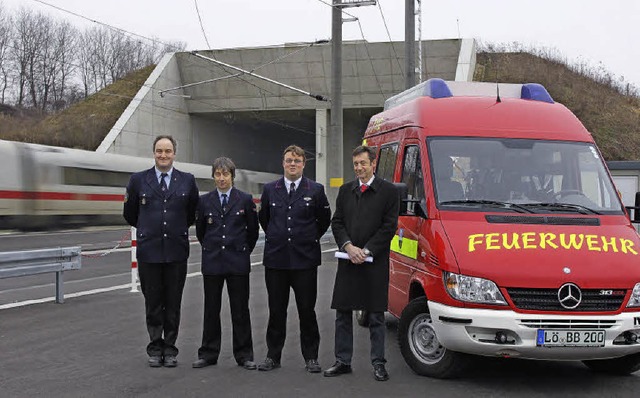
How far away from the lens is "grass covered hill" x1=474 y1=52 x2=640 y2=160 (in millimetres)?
35562

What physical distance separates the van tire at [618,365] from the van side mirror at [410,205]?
201 centimetres

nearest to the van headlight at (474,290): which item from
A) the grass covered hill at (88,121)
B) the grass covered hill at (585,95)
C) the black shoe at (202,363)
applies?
the black shoe at (202,363)

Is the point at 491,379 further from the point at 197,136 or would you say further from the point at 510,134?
the point at 197,136

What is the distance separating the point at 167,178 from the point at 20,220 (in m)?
23.2

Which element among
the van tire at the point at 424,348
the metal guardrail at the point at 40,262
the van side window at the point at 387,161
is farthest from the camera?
the metal guardrail at the point at 40,262

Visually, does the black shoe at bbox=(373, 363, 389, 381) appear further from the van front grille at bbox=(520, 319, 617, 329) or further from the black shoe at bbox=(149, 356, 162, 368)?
the black shoe at bbox=(149, 356, 162, 368)

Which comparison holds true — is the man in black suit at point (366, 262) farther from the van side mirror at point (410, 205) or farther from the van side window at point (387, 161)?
the van side window at point (387, 161)

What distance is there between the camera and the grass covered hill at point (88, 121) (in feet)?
140

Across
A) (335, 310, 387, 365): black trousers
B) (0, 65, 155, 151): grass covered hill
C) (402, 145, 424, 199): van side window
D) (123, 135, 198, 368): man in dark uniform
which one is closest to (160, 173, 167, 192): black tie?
(123, 135, 198, 368): man in dark uniform

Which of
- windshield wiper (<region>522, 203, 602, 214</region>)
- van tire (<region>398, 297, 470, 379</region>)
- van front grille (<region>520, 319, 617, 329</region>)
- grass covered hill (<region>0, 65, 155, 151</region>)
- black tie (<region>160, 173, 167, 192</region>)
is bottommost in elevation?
van tire (<region>398, 297, 470, 379</region>)

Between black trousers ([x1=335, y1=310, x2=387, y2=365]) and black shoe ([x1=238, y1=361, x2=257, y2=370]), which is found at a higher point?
black trousers ([x1=335, y1=310, x2=387, y2=365])

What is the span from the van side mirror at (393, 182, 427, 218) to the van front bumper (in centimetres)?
109

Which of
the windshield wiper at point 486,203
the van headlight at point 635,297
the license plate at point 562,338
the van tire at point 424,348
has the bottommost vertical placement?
the van tire at point 424,348

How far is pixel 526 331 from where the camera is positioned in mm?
5336
